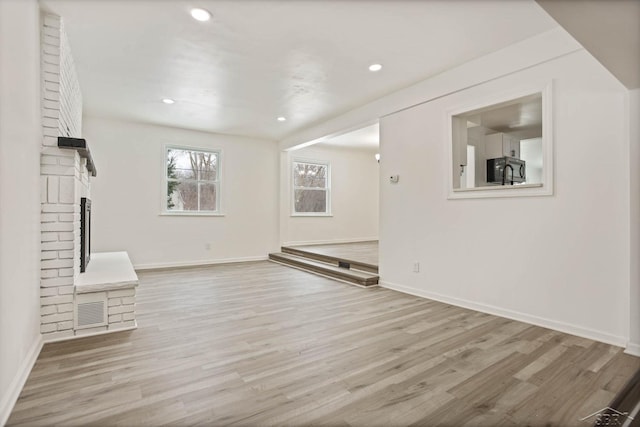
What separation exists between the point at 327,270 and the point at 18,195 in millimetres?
4026

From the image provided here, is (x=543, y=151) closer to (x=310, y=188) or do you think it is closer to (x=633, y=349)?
(x=633, y=349)

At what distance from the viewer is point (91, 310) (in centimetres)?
274

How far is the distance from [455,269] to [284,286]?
2.21 m

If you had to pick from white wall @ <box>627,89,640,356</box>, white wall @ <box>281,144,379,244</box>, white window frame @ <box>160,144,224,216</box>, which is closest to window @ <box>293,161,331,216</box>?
white wall @ <box>281,144,379,244</box>

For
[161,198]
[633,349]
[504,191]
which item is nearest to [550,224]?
[504,191]

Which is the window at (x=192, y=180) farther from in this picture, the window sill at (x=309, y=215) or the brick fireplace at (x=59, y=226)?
the brick fireplace at (x=59, y=226)

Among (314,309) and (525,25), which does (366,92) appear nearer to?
(525,25)

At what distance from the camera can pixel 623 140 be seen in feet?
8.13

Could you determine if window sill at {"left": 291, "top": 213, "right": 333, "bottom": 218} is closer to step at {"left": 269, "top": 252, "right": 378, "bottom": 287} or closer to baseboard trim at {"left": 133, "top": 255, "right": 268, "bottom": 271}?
step at {"left": 269, "top": 252, "right": 378, "bottom": 287}

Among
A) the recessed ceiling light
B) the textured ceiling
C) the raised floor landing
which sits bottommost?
the raised floor landing

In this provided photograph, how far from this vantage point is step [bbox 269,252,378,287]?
4562 mm

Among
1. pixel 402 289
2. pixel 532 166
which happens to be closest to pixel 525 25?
pixel 402 289

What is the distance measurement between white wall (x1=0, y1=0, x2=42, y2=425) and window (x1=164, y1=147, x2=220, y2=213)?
3845mm

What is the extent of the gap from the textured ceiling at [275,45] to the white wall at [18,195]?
77cm
